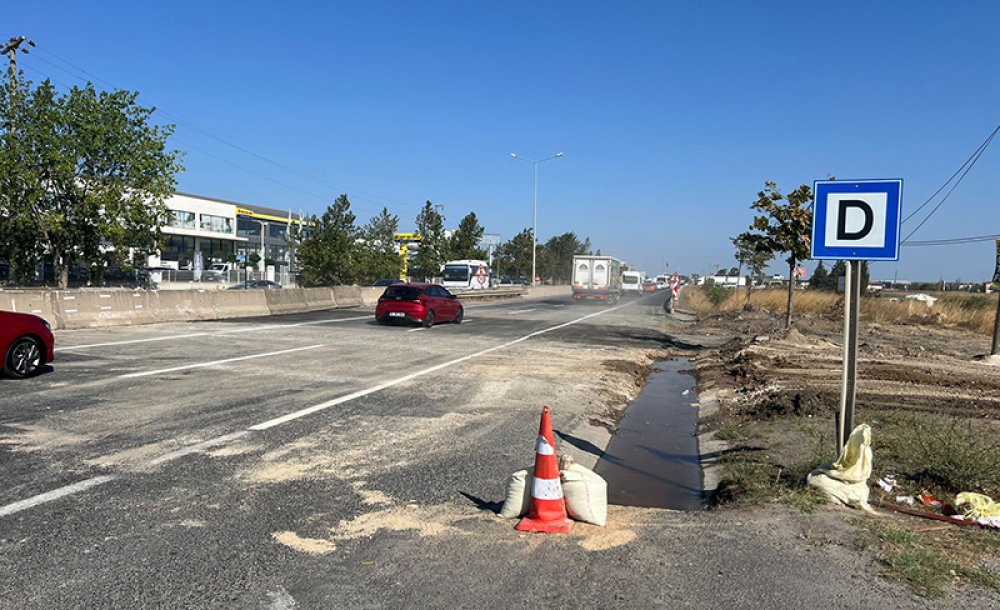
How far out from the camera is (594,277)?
171 feet

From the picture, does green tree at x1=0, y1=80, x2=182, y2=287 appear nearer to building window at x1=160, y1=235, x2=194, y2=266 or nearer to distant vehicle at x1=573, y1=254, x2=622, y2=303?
distant vehicle at x1=573, y1=254, x2=622, y2=303

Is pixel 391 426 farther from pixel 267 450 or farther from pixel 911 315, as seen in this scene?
pixel 911 315

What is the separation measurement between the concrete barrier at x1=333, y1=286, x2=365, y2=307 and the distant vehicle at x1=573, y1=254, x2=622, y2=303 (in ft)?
68.9

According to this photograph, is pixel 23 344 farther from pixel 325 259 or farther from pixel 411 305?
pixel 325 259

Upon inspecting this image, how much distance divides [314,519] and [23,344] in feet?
25.7

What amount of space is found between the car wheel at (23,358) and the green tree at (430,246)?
195ft

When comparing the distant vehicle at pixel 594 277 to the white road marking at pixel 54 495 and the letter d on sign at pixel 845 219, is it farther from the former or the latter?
the white road marking at pixel 54 495

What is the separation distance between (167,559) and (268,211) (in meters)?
108

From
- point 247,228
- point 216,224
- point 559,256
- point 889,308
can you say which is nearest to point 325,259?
point 889,308

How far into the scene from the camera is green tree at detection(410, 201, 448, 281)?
70375 mm

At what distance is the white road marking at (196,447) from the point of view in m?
6.22

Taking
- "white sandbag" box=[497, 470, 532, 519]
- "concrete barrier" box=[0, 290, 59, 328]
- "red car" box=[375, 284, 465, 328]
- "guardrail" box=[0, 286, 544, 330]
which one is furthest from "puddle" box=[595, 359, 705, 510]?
"guardrail" box=[0, 286, 544, 330]

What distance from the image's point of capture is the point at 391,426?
8039mm

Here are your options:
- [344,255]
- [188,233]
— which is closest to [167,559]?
[344,255]
